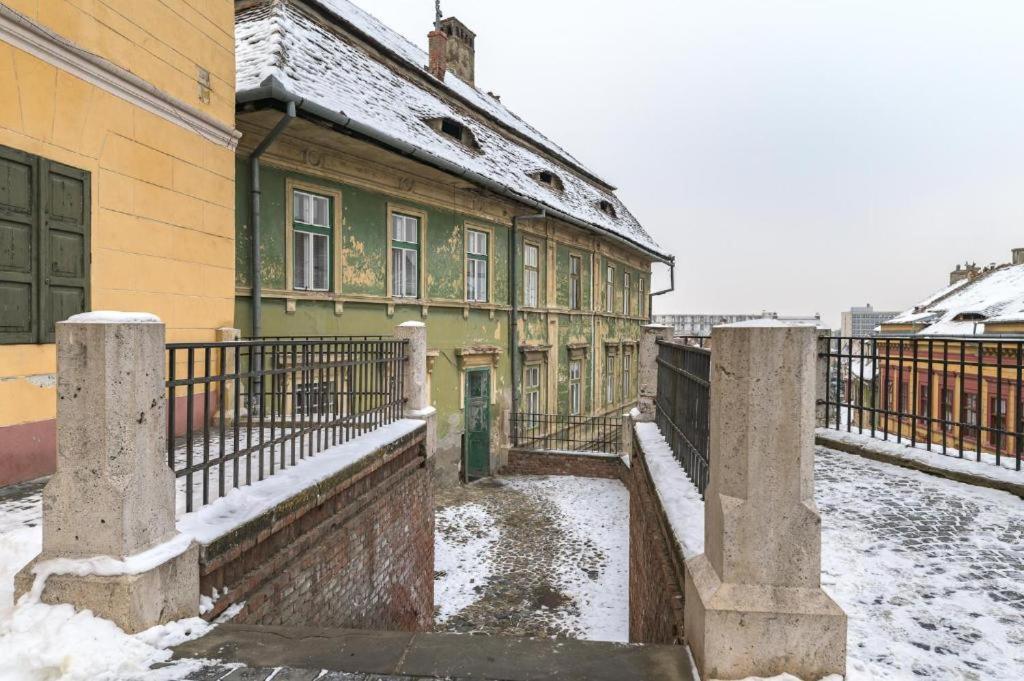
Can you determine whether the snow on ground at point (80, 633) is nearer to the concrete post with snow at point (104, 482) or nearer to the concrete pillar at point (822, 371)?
the concrete post with snow at point (104, 482)

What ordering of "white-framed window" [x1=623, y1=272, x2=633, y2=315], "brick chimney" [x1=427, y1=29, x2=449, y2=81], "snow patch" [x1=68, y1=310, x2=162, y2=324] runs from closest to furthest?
"snow patch" [x1=68, y1=310, x2=162, y2=324]
"brick chimney" [x1=427, y1=29, x2=449, y2=81]
"white-framed window" [x1=623, y1=272, x2=633, y2=315]

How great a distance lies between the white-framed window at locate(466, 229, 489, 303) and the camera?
43.7 feet

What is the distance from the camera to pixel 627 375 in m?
23.0

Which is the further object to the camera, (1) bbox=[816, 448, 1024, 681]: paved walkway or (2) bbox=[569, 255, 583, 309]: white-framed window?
(2) bbox=[569, 255, 583, 309]: white-framed window

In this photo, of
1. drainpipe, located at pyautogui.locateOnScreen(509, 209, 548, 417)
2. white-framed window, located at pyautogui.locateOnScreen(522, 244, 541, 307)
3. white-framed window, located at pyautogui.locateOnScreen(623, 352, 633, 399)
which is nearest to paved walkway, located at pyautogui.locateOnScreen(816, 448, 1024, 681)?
drainpipe, located at pyautogui.locateOnScreen(509, 209, 548, 417)

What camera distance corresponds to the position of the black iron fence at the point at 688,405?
4391 millimetres

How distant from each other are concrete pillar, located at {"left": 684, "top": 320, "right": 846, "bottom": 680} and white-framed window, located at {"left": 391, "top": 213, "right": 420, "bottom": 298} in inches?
367

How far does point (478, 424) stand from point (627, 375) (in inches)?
418

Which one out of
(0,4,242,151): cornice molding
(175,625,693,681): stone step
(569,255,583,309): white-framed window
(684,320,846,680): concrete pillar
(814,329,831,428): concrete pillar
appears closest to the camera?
(684,320,846,680): concrete pillar

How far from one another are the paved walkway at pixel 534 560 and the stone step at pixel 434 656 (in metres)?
2.91

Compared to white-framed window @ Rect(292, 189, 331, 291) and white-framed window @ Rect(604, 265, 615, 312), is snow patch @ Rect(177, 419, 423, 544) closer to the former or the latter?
white-framed window @ Rect(292, 189, 331, 291)

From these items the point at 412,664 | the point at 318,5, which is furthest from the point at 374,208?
the point at 412,664

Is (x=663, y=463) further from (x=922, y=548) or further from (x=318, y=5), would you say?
(x=318, y=5)

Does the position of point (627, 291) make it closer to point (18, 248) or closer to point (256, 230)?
point (256, 230)
